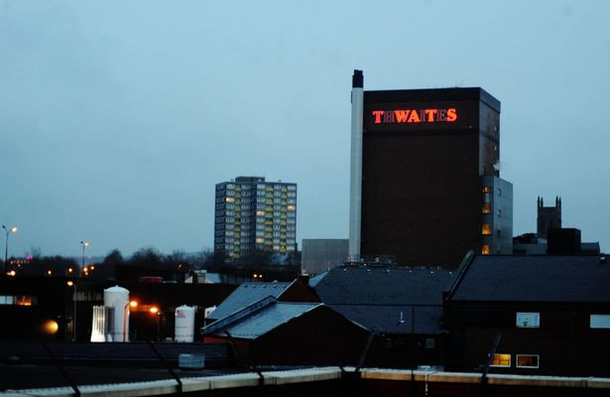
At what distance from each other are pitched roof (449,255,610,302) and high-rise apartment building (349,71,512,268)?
231 feet

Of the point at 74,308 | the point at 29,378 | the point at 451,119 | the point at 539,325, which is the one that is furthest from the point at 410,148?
the point at 29,378

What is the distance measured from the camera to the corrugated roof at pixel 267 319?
6462 centimetres

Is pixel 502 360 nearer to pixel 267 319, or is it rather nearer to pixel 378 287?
pixel 267 319

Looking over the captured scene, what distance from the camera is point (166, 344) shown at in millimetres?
63094

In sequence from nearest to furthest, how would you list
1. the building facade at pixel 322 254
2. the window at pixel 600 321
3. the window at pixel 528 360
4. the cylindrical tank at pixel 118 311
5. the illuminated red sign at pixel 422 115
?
the window at pixel 600 321 < the window at pixel 528 360 < the cylindrical tank at pixel 118 311 < the illuminated red sign at pixel 422 115 < the building facade at pixel 322 254

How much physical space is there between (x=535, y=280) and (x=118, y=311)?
42647mm

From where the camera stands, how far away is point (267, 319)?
220ft

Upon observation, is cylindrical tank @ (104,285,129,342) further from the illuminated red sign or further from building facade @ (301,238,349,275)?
building facade @ (301,238,349,275)

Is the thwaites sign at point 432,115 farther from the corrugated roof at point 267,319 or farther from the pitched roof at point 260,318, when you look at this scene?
the corrugated roof at point 267,319

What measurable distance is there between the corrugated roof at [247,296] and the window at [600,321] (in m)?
25.7

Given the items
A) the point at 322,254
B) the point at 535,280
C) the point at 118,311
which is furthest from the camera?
the point at 322,254

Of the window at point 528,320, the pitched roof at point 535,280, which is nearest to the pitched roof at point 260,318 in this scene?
the pitched roof at point 535,280

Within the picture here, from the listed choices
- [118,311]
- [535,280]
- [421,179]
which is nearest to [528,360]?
[535,280]

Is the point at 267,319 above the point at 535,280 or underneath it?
underneath
